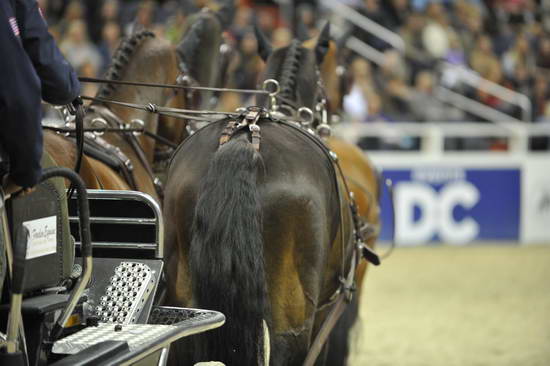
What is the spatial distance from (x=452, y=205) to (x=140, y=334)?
29.6ft

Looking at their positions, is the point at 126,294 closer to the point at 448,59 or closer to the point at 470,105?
the point at 470,105

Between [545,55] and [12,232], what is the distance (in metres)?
14.3

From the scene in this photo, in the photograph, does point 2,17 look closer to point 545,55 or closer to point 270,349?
point 270,349

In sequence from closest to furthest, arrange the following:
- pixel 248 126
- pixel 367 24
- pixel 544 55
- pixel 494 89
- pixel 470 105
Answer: pixel 248 126, pixel 470 105, pixel 494 89, pixel 367 24, pixel 544 55

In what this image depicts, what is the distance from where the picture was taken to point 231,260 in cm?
326

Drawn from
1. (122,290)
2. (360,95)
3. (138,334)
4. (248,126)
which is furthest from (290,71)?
(360,95)

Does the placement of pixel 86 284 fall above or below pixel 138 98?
below

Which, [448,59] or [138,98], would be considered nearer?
[138,98]

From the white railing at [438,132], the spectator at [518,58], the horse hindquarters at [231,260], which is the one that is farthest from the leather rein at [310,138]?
the spectator at [518,58]

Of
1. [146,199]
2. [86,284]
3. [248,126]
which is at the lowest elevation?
[86,284]

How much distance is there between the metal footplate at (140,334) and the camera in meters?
2.73

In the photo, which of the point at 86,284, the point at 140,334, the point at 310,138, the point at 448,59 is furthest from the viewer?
the point at 448,59

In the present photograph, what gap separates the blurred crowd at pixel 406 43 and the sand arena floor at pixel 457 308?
2410 mm

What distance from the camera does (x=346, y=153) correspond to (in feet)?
19.0
